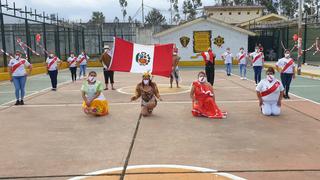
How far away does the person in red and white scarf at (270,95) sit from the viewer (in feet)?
31.9

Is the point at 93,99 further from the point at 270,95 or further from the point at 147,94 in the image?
the point at 270,95

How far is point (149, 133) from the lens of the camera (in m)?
8.01

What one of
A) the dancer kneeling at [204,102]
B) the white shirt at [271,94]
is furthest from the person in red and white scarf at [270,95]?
the dancer kneeling at [204,102]

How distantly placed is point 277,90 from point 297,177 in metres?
4.77

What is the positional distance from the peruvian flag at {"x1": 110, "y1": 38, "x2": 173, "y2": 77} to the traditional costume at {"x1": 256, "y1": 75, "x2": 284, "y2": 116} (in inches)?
126

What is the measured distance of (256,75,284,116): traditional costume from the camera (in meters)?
9.73

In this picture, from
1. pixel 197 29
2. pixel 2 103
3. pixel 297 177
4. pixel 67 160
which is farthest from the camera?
pixel 197 29

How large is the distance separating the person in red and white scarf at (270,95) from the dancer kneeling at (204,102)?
1.02m

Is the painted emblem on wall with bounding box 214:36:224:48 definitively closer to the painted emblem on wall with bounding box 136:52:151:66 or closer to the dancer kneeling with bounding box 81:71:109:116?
the painted emblem on wall with bounding box 136:52:151:66

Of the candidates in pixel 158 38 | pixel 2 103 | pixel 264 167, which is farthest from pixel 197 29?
pixel 264 167

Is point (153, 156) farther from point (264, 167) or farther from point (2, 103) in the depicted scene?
point (2, 103)

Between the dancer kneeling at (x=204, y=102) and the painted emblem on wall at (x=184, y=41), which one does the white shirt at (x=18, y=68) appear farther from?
the painted emblem on wall at (x=184, y=41)

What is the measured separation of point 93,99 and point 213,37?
959 inches

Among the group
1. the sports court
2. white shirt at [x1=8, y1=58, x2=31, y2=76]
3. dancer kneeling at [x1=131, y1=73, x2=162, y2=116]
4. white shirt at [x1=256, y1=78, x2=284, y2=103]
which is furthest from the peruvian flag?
white shirt at [x1=256, y1=78, x2=284, y2=103]
